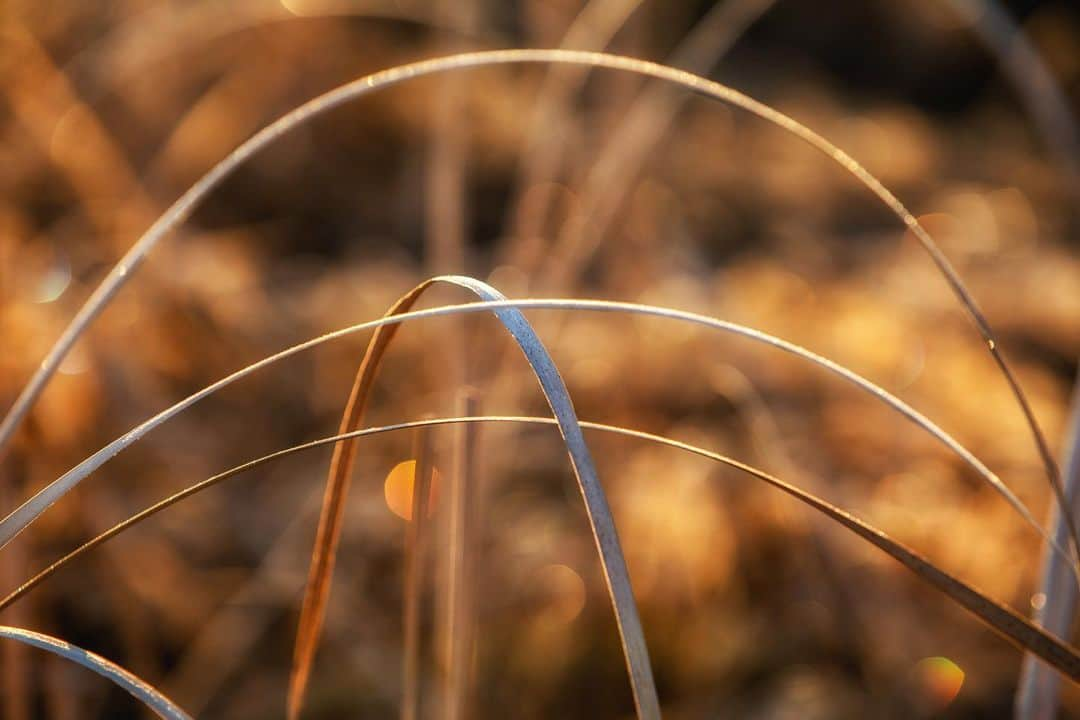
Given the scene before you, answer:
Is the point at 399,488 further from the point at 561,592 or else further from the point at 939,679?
the point at 939,679

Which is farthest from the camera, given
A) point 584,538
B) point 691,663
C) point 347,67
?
point 347,67

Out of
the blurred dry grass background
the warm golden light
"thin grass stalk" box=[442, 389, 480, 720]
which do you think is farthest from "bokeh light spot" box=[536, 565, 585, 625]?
"thin grass stalk" box=[442, 389, 480, 720]

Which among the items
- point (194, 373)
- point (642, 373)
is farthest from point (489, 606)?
point (194, 373)

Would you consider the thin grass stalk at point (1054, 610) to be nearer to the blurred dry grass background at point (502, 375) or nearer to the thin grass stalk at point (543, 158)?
the blurred dry grass background at point (502, 375)

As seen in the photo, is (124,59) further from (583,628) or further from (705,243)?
(705,243)

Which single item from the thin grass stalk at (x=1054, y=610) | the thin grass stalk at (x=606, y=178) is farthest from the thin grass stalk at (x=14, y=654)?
the thin grass stalk at (x=1054, y=610)

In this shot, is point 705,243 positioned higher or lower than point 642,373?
higher

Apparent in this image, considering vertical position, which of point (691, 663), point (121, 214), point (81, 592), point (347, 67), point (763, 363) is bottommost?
point (691, 663)
